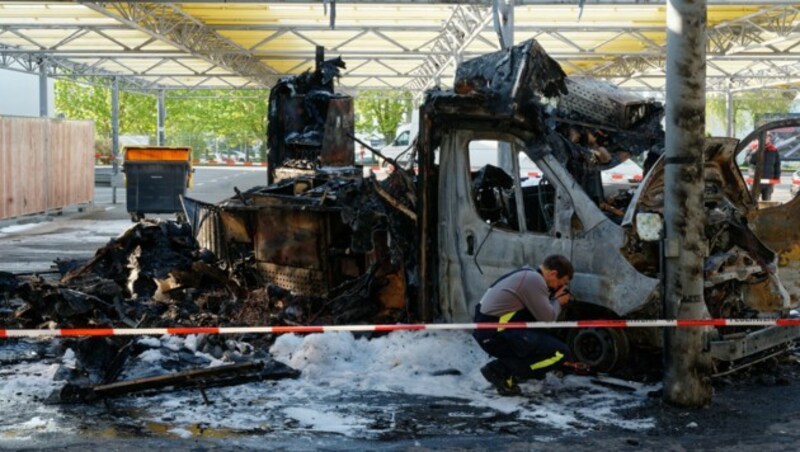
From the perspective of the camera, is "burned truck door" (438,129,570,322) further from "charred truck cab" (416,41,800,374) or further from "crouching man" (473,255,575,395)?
"crouching man" (473,255,575,395)

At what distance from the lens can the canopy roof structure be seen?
22.3 meters

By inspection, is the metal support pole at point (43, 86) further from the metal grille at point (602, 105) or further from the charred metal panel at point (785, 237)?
the charred metal panel at point (785, 237)

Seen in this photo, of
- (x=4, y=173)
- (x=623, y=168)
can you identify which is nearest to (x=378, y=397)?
(x=623, y=168)

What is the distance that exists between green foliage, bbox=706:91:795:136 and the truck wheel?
43012mm

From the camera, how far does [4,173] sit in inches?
862

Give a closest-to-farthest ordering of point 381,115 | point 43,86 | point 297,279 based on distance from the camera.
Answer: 1. point 297,279
2. point 43,86
3. point 381,115

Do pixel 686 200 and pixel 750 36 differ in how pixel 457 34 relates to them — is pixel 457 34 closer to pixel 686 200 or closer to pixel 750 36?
pixel 750 36

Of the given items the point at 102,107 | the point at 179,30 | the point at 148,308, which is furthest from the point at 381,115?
the point at 148,308

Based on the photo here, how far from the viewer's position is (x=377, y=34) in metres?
25.4

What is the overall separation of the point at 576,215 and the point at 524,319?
99 cm

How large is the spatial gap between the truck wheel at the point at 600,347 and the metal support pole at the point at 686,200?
67 centimetres

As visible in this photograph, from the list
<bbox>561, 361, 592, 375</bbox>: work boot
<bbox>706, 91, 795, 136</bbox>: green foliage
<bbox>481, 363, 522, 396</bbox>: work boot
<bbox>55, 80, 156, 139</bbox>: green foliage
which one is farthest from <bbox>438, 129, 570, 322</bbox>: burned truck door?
<bbox>55, 80, 156, 139</bbox>: green foliage

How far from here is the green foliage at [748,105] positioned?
5195cm

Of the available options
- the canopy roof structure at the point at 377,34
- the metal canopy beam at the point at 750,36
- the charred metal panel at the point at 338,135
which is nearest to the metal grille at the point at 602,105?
the charred metal panel at the point at 338,135
